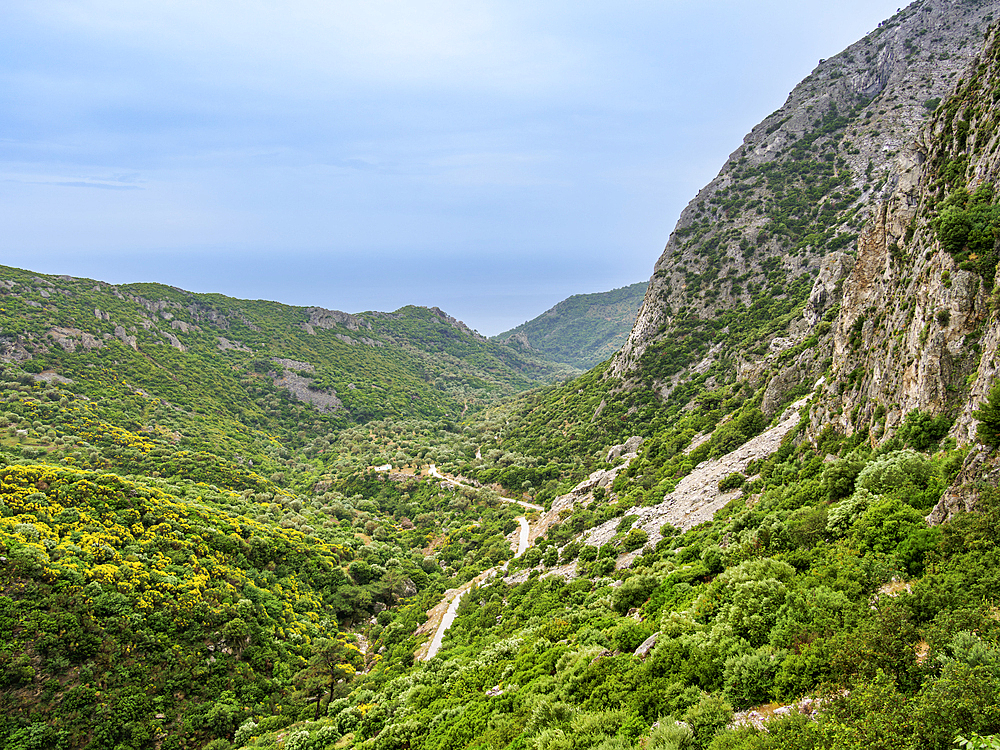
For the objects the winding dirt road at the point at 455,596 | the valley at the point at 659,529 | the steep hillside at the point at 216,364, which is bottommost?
the winding dirt road at the point at 455,596

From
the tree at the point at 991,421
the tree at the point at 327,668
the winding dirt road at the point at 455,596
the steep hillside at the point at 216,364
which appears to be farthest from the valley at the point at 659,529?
the steep hillside at the point at 216,364

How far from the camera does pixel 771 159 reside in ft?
279

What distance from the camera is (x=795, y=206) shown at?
240 ft

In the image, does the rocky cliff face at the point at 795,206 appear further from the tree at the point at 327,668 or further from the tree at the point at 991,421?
the tree at the point at 327,668

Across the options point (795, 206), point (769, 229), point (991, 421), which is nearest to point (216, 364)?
point (769, 229)

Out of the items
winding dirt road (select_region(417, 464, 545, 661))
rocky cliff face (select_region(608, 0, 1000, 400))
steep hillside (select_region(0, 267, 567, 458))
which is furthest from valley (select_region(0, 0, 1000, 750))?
steep hillside (select_region(0, 267, 567, 458))

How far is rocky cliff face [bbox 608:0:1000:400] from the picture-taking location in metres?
59.4

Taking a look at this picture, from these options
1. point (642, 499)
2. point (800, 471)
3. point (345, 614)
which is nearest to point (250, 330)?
point (345, 614)

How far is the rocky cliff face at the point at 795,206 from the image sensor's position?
5941 cm

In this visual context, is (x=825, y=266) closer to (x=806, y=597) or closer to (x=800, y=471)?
(x=800, y=471)

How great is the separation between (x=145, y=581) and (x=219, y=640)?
645 cm

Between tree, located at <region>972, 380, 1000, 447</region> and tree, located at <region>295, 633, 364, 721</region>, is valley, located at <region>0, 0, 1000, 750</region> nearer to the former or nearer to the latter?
tree, located at <region>972, 380, 1000, 447</region>

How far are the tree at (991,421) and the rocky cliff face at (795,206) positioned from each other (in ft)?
104

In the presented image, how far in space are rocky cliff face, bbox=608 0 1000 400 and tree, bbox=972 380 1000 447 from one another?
104ft
